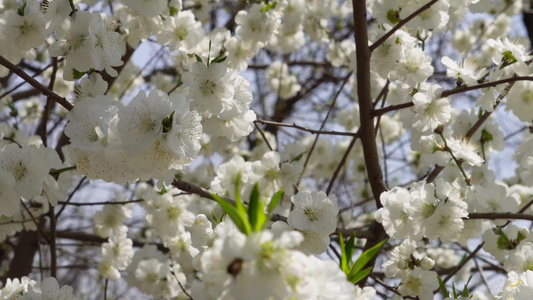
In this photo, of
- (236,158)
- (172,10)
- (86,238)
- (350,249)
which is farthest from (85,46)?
(86,238)

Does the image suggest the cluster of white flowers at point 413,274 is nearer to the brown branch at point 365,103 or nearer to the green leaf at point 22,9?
the brown branch at point 365,103

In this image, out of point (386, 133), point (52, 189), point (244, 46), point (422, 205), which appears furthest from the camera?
point (386, 133)

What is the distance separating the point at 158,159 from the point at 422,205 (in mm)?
976

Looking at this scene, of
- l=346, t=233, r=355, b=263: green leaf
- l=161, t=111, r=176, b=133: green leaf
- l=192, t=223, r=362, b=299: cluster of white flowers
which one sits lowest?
l=192, t=223, r=362, b=299: cluster of white flowers

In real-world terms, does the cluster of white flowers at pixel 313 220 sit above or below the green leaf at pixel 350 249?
above

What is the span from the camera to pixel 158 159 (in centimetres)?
142

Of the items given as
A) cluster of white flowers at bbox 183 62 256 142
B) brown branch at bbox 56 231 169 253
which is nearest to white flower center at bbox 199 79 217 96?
cluster of white flowers at bbox 183 62 256 142

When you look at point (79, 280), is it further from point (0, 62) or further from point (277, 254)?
point (277, 254)

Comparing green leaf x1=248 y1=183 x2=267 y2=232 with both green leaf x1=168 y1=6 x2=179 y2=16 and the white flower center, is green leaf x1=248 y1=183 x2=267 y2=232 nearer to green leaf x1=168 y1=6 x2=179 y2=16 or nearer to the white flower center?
the white flower center

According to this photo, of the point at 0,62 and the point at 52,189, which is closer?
the point at 0,62

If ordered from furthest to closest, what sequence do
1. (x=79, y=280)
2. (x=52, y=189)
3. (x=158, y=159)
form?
(x=79, y=280), (x=52, y=189), (x=158, y=159)

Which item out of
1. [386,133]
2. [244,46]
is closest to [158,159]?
[244,46]

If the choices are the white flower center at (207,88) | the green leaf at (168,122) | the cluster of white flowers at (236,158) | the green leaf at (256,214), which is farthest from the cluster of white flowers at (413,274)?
the green leaf at (256,214)

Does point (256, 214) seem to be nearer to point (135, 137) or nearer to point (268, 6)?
point (135, 137)
